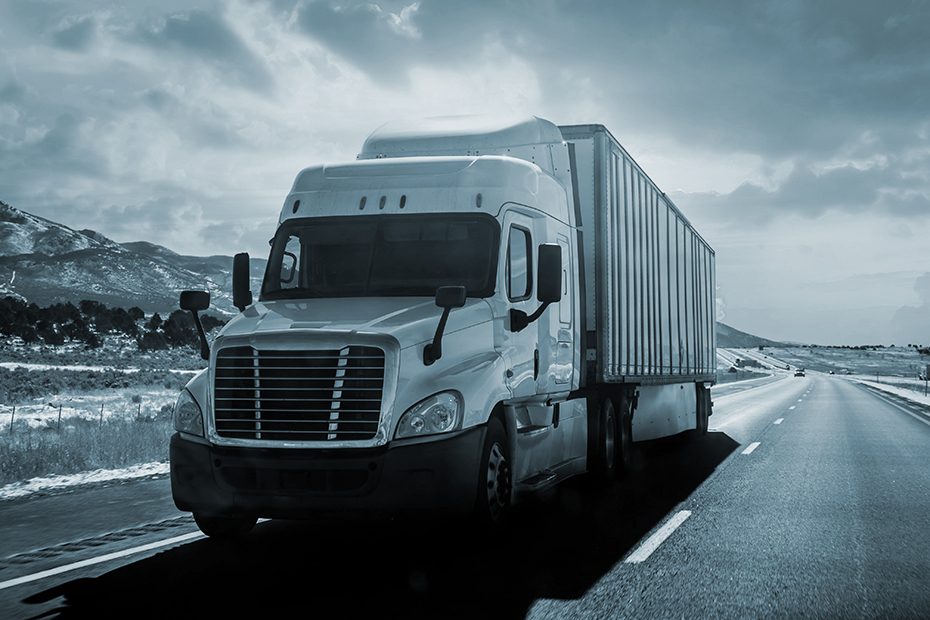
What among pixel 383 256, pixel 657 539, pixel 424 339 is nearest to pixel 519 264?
pixel 383 256

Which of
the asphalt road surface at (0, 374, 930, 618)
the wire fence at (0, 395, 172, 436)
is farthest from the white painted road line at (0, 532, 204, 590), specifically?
the wire fence at (0, 395, 172, 436)

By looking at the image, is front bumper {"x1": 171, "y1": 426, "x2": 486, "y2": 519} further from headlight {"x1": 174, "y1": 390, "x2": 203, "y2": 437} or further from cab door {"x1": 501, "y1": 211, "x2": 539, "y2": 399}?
cab door {"x1": 501, "y1": 211, "x2": 539, "y2": 399}

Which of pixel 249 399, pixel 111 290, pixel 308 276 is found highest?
pixel 111 290

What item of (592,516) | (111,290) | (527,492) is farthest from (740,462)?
(111,290)

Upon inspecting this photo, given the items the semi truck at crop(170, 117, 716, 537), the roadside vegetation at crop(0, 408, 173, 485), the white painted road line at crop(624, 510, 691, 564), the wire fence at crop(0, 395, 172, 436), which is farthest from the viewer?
the wire fence at crop(0, 395, 172, 436)

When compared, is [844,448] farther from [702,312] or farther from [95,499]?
[95,499]

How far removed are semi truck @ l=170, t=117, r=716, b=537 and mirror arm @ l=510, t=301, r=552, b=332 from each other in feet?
0.06

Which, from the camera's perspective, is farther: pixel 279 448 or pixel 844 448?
pixel 844 448

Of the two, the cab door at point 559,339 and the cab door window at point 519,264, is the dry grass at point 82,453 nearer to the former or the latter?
the cab door at point 559,339

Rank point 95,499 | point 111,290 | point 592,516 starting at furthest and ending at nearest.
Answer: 1. point 111,290
2. point 95,499
3. point 592,516

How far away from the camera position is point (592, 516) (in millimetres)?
8680

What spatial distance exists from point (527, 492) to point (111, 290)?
641 ft

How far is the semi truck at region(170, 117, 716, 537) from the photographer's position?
21.1 ft

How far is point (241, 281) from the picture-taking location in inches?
316
